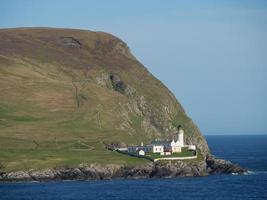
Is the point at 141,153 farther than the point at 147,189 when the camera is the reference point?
Yes

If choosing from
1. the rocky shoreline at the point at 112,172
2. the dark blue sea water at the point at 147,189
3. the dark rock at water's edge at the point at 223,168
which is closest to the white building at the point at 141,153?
the rocky shoreline at the point at 112,172

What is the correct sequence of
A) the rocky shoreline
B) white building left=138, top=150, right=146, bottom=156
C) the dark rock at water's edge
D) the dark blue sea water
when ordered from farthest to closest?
white building left=138, top=150, right=146, bottom=156 < the dark rock at water's edge < the rocky shoreline < the dark blue sea water

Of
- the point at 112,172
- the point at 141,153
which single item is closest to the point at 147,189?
the point at 112,172

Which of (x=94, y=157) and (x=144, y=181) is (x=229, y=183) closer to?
(x=144, y=181)

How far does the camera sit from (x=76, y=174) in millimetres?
176750

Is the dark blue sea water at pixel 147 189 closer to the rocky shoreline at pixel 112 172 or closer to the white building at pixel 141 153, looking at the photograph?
the rocky shoreline at pixel 112 172

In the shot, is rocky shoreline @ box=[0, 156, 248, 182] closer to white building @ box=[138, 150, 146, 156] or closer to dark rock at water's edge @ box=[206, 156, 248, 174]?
dark rock at water's edge @ box=[206, 156, 248, 174]

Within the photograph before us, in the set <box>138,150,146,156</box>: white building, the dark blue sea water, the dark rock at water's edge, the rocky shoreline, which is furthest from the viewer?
<box>138,150,146,156</box>: white building

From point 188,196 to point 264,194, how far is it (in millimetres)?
13457

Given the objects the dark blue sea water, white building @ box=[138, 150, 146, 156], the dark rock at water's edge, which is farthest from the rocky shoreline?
white building @ box=[138, 150, 146, 156]

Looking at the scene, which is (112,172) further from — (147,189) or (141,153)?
(147,189)

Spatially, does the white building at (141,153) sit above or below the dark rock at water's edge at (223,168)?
above

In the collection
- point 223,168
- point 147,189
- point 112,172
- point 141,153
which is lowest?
point 147,189

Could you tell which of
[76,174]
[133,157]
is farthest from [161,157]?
[76,174]
